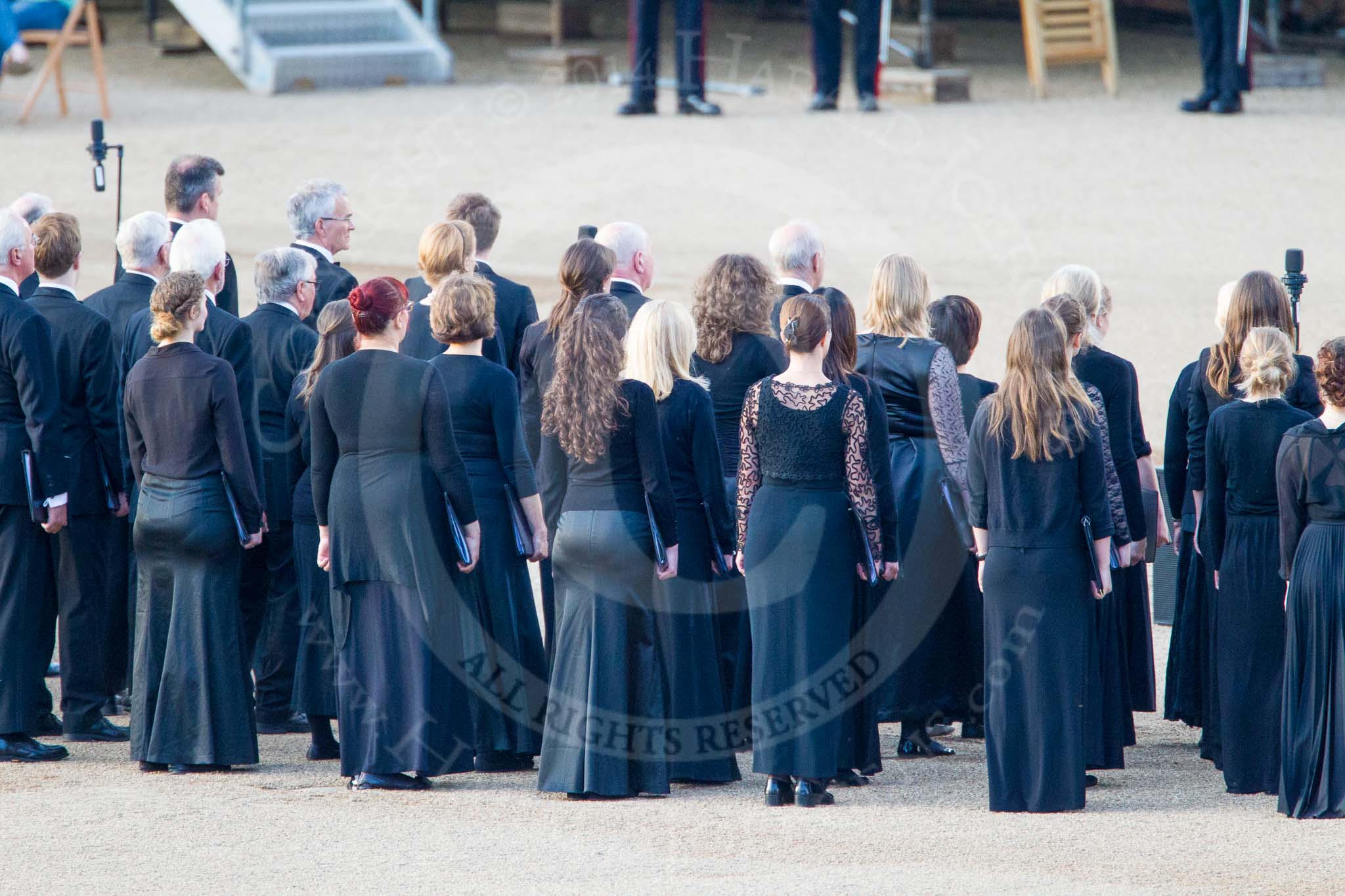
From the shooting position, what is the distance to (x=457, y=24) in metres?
Result: 21.5

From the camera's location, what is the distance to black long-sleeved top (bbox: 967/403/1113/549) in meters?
4.99

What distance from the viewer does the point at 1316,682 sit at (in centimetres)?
507

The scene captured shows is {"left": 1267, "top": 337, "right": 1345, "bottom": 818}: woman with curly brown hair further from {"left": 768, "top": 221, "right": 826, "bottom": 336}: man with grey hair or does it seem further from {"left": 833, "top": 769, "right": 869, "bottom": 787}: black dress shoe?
{"left": 768, "top": 221, "right": 826, "bottom": 336}: man with grey hair

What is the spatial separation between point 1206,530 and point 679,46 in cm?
1090

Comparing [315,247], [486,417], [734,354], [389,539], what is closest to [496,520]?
[486,417]

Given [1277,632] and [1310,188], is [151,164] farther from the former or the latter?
[1277,632]

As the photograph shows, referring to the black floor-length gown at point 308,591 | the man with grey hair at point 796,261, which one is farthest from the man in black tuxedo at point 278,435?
the man with grey hair at point 796,261

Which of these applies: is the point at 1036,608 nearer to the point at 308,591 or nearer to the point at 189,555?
the point at 308,591

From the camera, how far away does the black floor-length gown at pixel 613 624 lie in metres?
5.07

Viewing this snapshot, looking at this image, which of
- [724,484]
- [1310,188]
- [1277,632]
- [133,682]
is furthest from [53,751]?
[1310,188]

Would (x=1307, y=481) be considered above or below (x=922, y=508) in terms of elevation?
above

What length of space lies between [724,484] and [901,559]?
0.81m

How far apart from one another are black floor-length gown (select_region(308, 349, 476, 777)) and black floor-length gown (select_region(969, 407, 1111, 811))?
149 centimetres

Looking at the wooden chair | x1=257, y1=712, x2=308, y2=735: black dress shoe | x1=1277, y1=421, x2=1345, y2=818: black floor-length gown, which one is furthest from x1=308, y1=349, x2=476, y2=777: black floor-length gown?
the wooden chair
